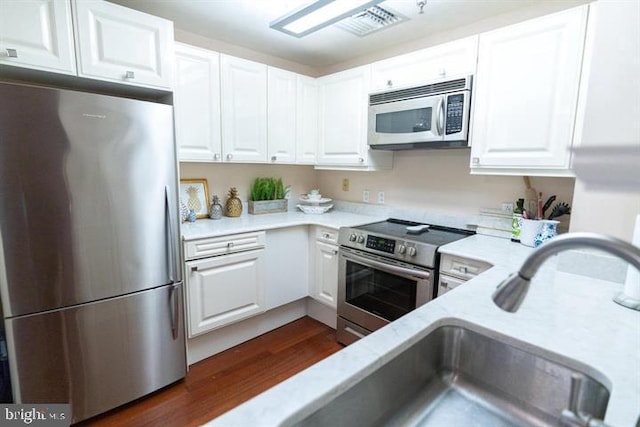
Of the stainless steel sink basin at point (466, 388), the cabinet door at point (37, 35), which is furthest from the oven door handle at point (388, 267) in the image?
the cabinet door at point (37, 35)

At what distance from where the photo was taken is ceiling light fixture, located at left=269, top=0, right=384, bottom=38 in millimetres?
1551

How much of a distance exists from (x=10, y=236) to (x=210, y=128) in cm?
126

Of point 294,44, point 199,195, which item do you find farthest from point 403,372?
point 294,44

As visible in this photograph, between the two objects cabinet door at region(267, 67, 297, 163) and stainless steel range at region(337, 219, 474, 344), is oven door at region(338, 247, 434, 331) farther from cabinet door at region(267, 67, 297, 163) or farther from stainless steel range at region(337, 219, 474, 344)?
cabinet door at region(267, 67, 297, 163)

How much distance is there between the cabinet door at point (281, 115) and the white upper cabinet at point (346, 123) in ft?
0.88

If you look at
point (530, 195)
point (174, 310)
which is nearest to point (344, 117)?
point (530, 195)

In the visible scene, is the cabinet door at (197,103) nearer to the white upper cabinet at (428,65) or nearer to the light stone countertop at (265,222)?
the light stone countertop at (265,222)

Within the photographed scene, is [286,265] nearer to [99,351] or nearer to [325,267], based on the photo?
[325,267]

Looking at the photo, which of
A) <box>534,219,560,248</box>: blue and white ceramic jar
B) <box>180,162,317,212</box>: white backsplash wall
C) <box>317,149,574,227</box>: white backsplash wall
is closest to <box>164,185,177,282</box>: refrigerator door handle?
<box>180,162,317,212</box>: white backsplash wall

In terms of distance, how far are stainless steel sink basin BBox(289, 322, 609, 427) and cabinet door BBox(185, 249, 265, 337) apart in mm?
1562

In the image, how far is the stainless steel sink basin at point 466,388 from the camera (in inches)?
29.0

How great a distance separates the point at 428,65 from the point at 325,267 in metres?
1.62

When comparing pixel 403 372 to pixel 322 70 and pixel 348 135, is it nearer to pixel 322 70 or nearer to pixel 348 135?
pixel 348 135

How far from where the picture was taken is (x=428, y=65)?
2.11 m
